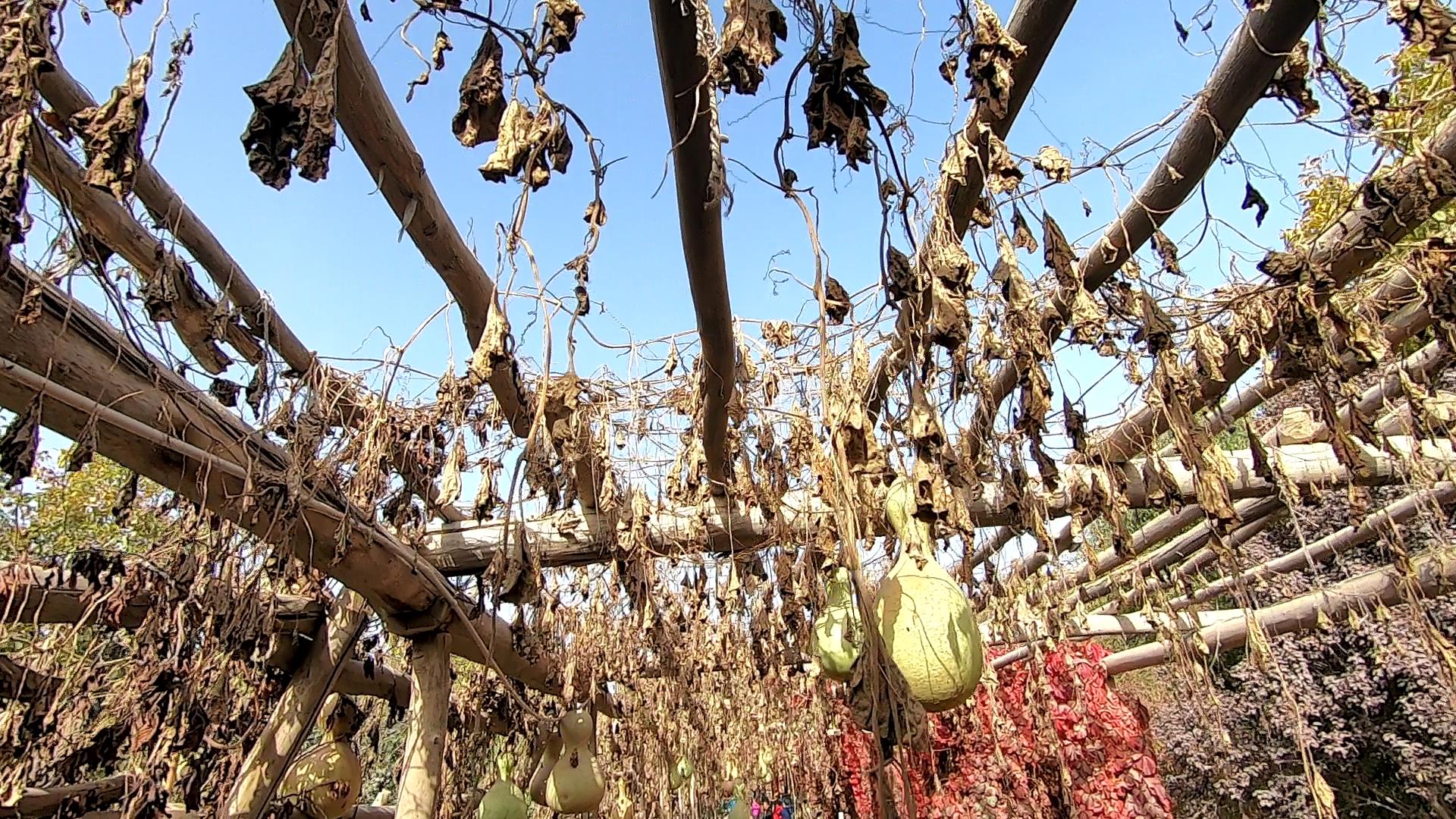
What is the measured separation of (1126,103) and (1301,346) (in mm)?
813

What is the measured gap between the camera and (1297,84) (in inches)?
64.4

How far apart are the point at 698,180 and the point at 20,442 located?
152cm

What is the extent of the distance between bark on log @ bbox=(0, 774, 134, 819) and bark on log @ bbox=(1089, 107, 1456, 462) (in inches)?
166

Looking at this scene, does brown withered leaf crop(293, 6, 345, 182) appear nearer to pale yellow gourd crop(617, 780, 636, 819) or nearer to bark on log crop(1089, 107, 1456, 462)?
bark on log crop(1089, 107, 1456, 462)

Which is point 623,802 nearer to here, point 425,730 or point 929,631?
point 425,730

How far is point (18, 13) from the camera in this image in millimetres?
1206

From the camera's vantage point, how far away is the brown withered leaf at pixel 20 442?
163cm

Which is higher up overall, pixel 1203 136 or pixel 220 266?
pixel 220 266

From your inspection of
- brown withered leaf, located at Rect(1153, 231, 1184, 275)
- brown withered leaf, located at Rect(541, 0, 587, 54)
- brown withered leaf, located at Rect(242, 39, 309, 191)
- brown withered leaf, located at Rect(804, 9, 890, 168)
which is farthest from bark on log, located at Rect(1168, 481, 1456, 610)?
brown withered leaf, located at Rect(242, 39, 309, 191)

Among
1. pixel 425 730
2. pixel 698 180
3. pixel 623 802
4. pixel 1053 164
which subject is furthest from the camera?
pixel 623 802

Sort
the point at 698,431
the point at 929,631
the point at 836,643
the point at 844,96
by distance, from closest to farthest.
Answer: the point at 844,96, the point at 929,631, the point at 836,643, the point at 698,431

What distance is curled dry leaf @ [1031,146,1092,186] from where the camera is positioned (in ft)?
5.29

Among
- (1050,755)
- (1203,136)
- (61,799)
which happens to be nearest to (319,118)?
(1203,136)

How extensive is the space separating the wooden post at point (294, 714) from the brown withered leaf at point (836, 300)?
2687mm
